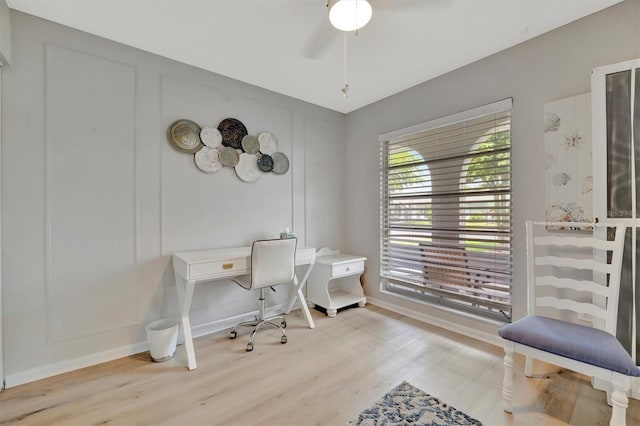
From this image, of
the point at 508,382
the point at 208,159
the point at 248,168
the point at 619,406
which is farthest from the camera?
the point at 248,168

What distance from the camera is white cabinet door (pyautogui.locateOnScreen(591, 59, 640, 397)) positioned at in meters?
1.74

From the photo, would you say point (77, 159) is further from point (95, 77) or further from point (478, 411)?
point (478, 411)

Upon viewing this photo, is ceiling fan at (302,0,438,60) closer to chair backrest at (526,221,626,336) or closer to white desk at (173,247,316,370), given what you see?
chair backrest at (526,221,626,336)

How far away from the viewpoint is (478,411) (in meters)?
1.62

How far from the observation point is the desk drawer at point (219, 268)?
85.7 inches

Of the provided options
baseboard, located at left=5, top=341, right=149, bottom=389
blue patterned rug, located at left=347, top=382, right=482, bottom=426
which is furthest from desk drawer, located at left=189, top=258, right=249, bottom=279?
blue patterned rug, located at left=347, top=382, right=482, bottom=426

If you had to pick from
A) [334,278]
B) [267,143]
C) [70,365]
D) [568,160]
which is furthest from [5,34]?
[568,160]

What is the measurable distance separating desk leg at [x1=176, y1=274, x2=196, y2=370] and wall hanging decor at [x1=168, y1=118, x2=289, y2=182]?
1100 millimetres

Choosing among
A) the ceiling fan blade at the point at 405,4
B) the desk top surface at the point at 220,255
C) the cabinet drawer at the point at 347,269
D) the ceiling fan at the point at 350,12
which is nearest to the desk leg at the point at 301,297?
the desk top surface at the point at 220,255

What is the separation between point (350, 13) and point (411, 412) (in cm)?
245

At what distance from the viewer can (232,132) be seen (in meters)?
2.86

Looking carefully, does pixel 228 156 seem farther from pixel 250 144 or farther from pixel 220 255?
pixel 220 255

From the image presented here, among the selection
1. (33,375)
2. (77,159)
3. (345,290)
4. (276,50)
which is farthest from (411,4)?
(33,375)

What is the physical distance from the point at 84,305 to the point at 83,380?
1.72 feet
